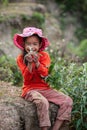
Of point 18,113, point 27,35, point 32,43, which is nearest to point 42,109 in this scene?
point 18,113

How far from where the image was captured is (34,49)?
595 cm

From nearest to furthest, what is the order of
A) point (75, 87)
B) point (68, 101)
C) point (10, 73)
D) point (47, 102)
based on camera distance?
point (47, 102)
point (68, 101)
point (75, 87)
point (10, 73)

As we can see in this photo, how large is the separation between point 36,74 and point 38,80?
0.38 feet

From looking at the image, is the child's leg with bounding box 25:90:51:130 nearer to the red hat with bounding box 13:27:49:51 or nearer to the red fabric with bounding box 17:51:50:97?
the red fabric with bounding box 17:51:50:97

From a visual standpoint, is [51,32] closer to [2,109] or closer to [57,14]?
[57,14]

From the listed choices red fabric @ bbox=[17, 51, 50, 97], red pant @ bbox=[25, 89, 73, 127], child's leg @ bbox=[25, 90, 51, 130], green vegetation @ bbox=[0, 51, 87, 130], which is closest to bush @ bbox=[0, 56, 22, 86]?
green vegetation @ bbox=[0, 51, 87, 130]

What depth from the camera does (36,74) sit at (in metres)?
6.02

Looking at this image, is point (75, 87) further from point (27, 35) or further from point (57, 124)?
point (27, 35)

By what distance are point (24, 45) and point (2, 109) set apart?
3.29 feet

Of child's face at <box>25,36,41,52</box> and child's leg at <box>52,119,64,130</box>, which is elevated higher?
child's face at <box>25,36,41,52</box>

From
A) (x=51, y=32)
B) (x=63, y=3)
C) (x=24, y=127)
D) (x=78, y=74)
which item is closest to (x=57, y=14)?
(x=63, y=3)

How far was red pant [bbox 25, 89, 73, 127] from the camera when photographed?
5676mm

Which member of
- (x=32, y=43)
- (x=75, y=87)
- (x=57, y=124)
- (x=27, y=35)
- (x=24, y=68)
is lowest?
(x=57, y=124)

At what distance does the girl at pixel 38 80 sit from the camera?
5715 millimetres
